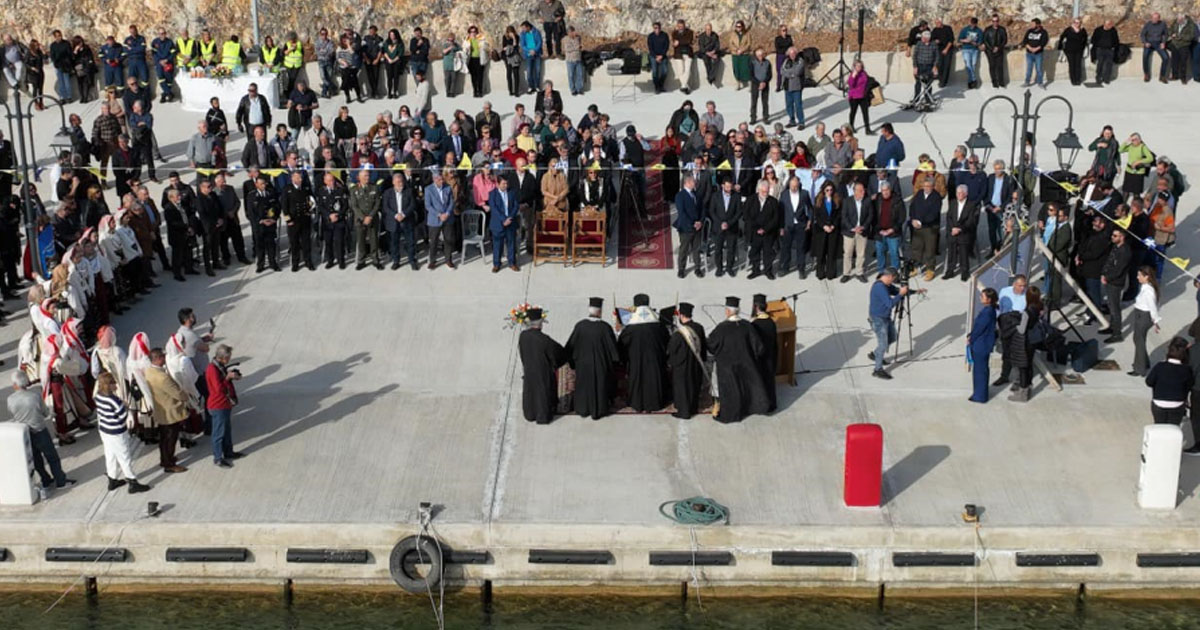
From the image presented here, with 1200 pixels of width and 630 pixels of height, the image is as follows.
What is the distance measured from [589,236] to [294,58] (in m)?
10.2

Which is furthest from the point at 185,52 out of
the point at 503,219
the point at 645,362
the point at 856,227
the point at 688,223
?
the point at 645,362

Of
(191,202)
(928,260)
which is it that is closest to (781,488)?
(928,260)

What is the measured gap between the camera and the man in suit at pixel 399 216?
22.9 meters

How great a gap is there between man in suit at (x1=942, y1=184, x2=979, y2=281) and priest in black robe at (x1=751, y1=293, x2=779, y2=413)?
Answer: 493 cm

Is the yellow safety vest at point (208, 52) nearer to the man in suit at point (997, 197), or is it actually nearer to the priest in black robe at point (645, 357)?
the man in suit at point (997, 197)

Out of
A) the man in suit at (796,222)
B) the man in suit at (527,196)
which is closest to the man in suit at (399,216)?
the man in suit at (527,196)

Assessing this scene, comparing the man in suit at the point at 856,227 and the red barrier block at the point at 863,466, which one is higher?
the man in suit at the point at 856,227

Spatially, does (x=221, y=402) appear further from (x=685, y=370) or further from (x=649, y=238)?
(x=649, y=238)

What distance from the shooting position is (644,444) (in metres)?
18.0

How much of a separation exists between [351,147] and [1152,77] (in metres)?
15.6

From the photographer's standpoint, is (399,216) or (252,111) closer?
(399,216)

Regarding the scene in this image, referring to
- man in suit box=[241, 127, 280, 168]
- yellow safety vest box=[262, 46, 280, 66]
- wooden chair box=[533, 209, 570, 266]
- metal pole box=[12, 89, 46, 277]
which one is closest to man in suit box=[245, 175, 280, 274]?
man in suit box=[241, 127, 280, 168]

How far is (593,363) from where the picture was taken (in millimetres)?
18234

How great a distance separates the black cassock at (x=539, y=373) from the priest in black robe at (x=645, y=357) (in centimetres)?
71
